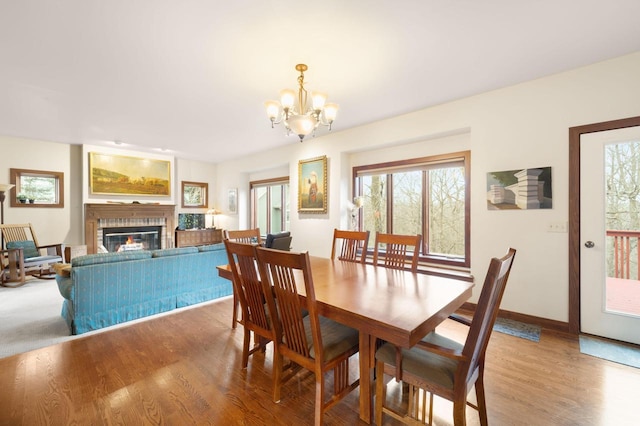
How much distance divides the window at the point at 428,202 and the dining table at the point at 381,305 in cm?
193

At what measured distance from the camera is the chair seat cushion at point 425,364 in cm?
130

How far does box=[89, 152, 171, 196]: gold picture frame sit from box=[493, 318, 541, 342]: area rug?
7.10 metres

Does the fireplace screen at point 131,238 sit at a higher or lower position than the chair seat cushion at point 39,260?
higher

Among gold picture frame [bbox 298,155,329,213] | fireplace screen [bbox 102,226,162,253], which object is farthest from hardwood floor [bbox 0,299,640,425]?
fireplace screen [bbox 102,226,162,253]

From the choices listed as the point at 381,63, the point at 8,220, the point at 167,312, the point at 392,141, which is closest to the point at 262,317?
the point at 167,312

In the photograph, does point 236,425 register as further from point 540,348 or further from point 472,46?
point 472,46

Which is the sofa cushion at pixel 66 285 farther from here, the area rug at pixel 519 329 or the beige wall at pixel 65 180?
the area rug at pixel 519 329

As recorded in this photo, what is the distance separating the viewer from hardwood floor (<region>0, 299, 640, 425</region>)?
1.63m

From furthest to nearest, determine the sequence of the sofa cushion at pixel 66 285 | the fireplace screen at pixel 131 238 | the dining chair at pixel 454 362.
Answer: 1. the fireplace screen at pixel 131 238
2. the sofa cushion at pixel 66 285
3. the dining chair at pixel 454 362

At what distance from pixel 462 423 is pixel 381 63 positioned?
2721 mm

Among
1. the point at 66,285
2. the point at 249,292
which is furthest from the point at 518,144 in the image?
the point at 66,285

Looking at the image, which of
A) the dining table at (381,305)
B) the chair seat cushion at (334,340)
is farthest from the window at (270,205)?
the chair seat cushion at (334,340)

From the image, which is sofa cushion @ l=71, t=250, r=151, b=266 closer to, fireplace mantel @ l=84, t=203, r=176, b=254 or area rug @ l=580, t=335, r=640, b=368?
fireplace mantel @ l=84, t=203, r=176, b=254

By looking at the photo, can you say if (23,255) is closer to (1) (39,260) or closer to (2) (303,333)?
(1) (39,260)
